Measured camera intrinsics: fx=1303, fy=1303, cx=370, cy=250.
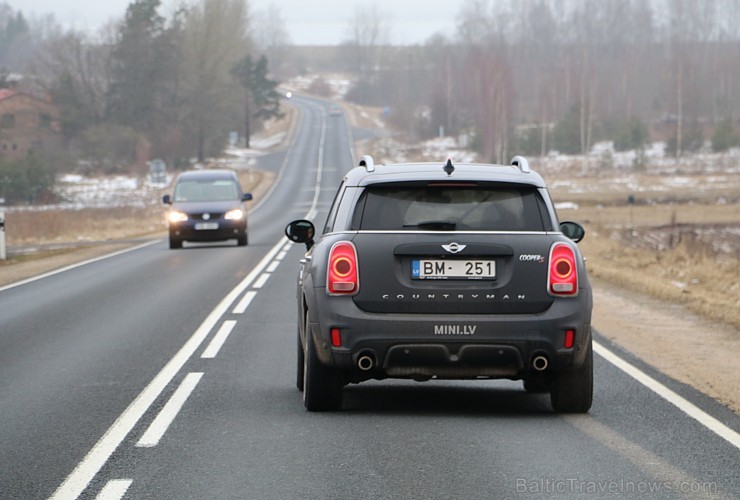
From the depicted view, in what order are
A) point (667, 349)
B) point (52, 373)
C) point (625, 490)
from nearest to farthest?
point (625, 490) < point (52, 373) < point (667, 349)

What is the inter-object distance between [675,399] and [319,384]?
2.62 m

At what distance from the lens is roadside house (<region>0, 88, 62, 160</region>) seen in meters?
107

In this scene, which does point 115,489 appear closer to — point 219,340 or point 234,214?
point 219,340

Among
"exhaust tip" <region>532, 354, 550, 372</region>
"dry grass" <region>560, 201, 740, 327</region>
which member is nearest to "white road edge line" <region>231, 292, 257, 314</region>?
"dry grass" <region>560, 201, 740, 327</region>

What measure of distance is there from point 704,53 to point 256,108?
54918 millimetres

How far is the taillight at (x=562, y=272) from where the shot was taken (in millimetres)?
8203

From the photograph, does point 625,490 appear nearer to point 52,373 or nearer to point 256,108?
point 52,373

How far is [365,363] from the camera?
8.20 metres

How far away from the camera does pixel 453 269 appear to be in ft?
26.8

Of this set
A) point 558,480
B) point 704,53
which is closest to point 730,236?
point 558,480

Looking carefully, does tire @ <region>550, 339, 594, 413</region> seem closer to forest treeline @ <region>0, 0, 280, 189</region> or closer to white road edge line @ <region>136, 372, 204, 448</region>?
white road edge line @ <region>136, 372, 204, 448</region>

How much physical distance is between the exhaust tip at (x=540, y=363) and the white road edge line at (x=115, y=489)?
279cm

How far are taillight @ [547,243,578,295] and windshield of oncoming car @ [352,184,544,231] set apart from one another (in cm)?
23

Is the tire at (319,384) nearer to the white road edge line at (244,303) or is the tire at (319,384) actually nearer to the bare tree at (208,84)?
the white road edge line at (244,303)
